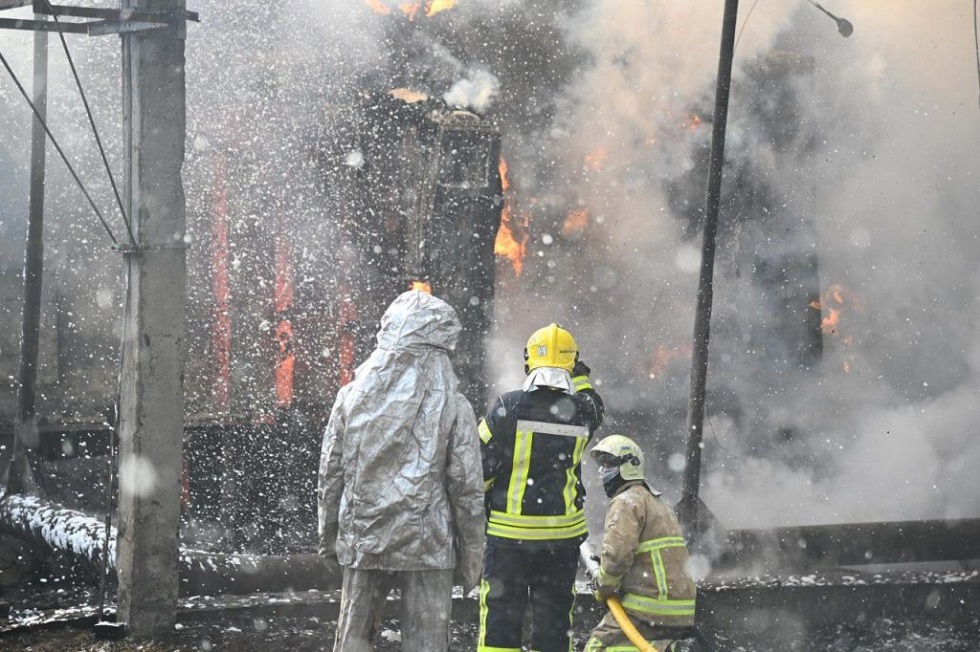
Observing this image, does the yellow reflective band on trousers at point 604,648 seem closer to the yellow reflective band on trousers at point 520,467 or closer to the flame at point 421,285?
the yellow reflective band on trousers at point 520,467

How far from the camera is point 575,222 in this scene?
18078mm

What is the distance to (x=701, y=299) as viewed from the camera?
8.67 meters

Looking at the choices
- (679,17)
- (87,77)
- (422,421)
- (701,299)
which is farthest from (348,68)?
(422,421)

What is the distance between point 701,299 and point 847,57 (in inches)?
438

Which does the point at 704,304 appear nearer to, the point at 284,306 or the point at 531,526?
the point at 531,526

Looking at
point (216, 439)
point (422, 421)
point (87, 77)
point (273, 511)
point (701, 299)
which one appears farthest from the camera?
point (87, 77)

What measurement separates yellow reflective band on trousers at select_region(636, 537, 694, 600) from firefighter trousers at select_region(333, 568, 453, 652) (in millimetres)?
936

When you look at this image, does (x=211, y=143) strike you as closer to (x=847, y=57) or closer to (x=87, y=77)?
(x=87, y=77)

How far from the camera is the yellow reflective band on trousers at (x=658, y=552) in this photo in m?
4.52

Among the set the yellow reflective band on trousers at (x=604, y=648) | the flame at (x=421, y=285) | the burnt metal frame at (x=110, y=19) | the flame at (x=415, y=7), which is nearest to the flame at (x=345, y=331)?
the flame at (x=421, y=285)

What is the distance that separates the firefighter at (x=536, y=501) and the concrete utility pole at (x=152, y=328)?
1.97m

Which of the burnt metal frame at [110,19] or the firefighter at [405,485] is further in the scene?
the burnt metal frame at [110,19]

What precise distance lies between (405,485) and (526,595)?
50.9 inches

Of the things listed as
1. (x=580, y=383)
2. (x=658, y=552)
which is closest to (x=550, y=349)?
(x=580, y=383)
